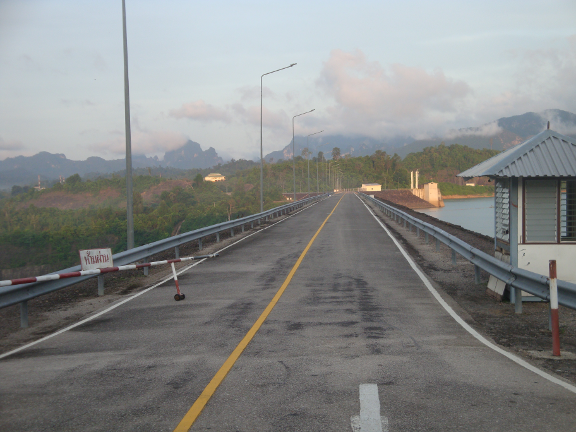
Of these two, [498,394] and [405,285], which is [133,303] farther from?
[498,394]

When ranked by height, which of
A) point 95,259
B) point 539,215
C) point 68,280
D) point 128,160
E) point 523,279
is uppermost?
point 128,160

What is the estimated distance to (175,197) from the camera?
4277 inches

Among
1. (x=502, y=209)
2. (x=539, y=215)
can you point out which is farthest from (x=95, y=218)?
(x=539, y=215)

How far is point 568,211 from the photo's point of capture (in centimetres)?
1059

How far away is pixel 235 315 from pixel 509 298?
5.22 m

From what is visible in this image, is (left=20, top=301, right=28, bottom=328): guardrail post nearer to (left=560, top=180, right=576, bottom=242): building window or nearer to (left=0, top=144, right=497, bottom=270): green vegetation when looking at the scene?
(left=560, top=180, right=576, bottom=242): building window

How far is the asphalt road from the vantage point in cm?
461

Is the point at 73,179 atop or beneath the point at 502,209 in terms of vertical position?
atop

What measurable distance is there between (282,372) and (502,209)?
7595mm

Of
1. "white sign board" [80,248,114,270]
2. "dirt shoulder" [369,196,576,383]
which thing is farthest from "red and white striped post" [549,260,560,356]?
"white sign board" [80,248,114,270]

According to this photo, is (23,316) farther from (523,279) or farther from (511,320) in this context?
(523,279)

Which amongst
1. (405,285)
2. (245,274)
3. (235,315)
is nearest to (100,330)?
(235,315)

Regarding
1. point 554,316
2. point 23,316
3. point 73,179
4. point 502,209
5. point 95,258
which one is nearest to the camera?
point 554,316

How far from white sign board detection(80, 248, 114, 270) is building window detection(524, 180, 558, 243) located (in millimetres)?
8442
